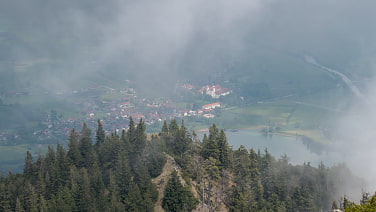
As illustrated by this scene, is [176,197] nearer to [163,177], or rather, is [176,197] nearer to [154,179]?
[163,177]

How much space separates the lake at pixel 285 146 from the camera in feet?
271

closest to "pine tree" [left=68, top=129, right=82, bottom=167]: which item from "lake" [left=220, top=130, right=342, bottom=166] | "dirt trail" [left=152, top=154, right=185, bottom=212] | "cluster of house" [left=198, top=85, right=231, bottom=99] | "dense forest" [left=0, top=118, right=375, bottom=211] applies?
"dense forest" [left=0, top=118, right=375, bottom=211]

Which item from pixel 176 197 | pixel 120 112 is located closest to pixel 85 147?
pixel 176 197

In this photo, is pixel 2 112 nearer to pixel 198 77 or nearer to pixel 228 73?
pixel 198 77

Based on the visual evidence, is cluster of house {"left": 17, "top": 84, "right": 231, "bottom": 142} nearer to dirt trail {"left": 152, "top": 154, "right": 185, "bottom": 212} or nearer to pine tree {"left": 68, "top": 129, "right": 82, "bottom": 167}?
pine tree {"left": 68, "top": 129, "right": 82, "bottom": 167}

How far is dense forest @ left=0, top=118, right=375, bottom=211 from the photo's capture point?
40.4 m

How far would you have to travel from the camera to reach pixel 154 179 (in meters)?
43.5

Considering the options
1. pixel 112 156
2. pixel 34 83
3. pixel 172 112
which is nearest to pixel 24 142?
pixel 172 112

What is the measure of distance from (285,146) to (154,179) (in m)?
53.9

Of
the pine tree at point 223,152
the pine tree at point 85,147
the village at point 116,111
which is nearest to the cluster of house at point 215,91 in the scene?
the village at point 116,111

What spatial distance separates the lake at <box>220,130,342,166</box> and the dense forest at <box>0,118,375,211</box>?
3141 centimetres

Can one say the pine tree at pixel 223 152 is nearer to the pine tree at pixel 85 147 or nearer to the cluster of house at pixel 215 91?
the pine tree at pixel 85 147

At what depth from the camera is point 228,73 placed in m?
163

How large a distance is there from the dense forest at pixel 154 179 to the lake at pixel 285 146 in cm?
3141
